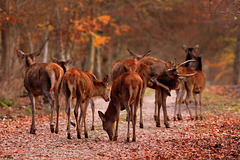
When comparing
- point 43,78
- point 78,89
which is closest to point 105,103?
point 43,78

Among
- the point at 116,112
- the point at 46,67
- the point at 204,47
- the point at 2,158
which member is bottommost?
the point at 2,158

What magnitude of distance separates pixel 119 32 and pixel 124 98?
26.1 meters

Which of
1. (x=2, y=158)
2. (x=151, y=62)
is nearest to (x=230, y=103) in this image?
(x=151, y=62)

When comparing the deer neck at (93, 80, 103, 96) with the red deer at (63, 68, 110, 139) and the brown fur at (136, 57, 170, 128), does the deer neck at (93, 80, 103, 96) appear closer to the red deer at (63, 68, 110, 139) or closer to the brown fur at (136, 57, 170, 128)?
the red deer at (63, 68, 110, 139)

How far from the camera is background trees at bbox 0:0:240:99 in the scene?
2277 cm

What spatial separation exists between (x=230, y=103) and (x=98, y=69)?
44.8 ft

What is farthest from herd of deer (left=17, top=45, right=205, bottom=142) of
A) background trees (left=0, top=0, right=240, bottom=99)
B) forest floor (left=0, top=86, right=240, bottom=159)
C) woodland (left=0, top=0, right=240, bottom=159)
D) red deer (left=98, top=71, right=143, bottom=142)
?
background trees (left=0, top=0, right=240, bottom=99)

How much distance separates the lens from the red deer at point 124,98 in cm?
905

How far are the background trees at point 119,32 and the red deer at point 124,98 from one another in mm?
10688

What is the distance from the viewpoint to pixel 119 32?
34.7 metres

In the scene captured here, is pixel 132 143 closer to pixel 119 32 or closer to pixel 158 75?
pixel 158 75

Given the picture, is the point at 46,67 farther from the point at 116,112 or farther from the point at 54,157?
the point at 54,157

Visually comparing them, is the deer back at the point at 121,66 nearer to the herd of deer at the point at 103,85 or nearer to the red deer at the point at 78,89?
the herd of deer at the point at 103,85

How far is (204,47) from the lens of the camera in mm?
34938
